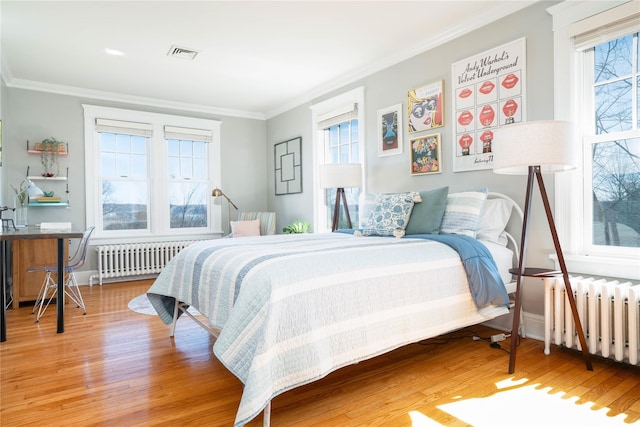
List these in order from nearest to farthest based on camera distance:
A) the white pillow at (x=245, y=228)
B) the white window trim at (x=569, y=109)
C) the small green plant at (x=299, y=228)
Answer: the white window trim at (x=569, y=109) → the small green plant at (x=299, y=228) → the white pillow at (x=245, y=228)

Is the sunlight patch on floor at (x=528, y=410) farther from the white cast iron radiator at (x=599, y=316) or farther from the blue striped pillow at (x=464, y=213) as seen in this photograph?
the blue striped pillow at (x=464, y=213)

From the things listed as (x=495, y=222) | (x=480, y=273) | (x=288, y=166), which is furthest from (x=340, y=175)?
(x=480, y=273)

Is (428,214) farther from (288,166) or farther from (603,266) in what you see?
(288,166)

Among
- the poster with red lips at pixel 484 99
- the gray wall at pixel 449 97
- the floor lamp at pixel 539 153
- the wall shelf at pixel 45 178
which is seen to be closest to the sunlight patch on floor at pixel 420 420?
the floor lamp at pixel 539 153

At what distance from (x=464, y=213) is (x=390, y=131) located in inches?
59.3

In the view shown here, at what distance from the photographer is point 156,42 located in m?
3.52

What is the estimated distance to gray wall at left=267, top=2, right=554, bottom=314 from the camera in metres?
2.70

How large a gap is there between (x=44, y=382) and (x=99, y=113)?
13.2 feet

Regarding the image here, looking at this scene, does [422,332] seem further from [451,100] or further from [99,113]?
[99,113]

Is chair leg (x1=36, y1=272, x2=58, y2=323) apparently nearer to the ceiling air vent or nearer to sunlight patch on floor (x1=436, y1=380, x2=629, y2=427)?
the ceiling air vent

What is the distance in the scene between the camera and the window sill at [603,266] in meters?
2.26

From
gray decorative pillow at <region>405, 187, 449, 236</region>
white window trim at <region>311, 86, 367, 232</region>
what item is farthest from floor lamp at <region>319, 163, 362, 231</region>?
gray decorative pillow at <region>405, 187, 449, 236</region>

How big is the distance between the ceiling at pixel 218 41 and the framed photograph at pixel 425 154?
87cm

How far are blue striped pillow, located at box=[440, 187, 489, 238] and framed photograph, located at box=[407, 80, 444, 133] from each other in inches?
37.1
